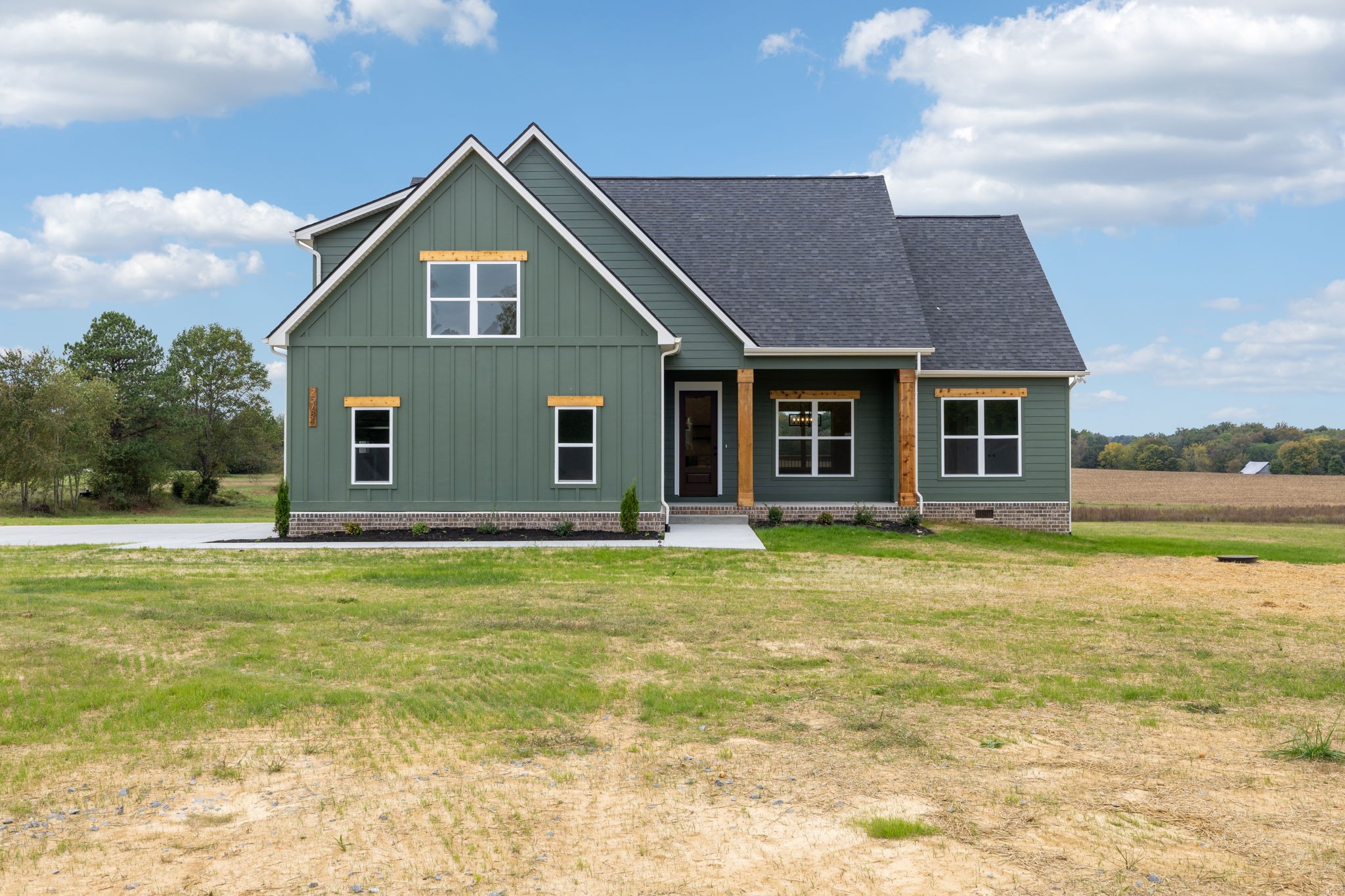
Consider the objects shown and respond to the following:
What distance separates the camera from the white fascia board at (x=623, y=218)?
19.9 meters

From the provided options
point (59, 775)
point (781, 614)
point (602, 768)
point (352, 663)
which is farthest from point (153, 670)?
point (781, 614)

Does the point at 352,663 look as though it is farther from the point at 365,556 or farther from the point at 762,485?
the point at 762,485

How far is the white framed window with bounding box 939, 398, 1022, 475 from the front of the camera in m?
21.8

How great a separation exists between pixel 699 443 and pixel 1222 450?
44753 millimetres

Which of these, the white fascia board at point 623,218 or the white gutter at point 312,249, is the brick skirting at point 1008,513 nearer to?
the white fascia board at point 623,218

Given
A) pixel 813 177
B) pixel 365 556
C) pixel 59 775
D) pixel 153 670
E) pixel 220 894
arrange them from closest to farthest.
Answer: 1. pixel 220 894
2. pixel 59 775
3. pixel 153 670
4. pixel 365 556
5. pixel 813 177

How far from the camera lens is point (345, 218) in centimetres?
2045

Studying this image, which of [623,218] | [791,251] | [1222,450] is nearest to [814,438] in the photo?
[791,251]

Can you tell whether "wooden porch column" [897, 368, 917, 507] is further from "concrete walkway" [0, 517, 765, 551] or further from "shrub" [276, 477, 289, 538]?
"shrub" [276, 477, 289, 538]

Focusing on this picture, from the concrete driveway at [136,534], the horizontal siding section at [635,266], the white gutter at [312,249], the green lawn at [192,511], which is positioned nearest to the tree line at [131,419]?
the green lawn at [192,511]

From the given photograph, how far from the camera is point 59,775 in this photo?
5.42 m

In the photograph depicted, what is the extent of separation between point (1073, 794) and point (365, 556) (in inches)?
473

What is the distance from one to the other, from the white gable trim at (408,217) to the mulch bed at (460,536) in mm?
3453

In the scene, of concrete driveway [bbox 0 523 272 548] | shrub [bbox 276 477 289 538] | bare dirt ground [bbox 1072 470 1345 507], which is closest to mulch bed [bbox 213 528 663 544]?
shrub [bbox 276 477 289 538]
